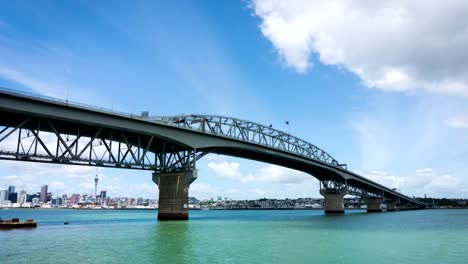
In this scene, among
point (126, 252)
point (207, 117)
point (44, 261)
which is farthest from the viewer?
point (207, 117)

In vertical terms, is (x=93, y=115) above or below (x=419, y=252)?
above

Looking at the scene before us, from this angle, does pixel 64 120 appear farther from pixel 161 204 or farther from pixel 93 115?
pixel 161 204

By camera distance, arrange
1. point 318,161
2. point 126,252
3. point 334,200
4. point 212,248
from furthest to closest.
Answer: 1. point 334,200
2. point 318,161
3. point 212,248
4. point 126,252

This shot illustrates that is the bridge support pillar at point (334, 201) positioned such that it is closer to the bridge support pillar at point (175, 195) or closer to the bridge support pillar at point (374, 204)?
the bridge support pillar at point (374, 204)

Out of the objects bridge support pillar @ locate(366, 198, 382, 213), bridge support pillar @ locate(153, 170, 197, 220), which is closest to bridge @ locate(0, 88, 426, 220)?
bridge support pillar @ locate(153, 170, 197, 220)

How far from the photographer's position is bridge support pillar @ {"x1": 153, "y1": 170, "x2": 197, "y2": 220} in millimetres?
69062

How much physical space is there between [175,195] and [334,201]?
79193 mm

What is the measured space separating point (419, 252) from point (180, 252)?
16.8m

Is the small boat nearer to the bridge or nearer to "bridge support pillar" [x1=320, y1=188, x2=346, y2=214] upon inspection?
the bridge

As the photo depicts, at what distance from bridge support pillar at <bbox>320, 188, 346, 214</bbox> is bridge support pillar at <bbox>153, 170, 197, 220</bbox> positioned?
75864 millimetres

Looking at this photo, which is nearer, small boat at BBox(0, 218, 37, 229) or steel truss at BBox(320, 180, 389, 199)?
small boat at BBox(0, 218, 37, 229)

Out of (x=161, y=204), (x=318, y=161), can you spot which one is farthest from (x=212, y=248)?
(x=318, y=161)

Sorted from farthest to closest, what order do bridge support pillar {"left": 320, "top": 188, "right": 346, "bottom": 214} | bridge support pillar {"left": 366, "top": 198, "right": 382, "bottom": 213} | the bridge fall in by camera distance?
bridge support pillar {"left": 366, "top": 198, "right": 382, "bottom": 213}
bridge support pillar {"left": 320, "top": 188, "right": 346, "bottom": 214}
the bridge

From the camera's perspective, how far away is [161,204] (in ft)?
234
